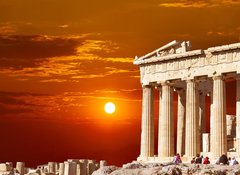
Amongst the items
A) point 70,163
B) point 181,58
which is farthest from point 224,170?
point 70,163

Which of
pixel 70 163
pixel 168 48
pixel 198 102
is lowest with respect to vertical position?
pixel 70 163

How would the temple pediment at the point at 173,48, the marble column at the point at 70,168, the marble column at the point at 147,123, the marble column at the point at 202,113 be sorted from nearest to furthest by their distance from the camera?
the temple pediment at the point at 173,48, the marble column at the point at 147,123, the marble column at the point at 202,113, the marble column at the point at 70,168

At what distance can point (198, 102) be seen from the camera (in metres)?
59.3

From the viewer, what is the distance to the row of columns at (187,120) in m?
55.3

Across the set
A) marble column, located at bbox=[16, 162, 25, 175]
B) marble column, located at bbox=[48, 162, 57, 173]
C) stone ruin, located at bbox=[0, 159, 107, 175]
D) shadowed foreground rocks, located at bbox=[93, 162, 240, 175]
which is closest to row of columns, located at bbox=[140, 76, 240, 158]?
stone ruin, located at bbox=[0, 159, 107, 175]

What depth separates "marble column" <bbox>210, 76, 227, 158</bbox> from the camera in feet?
180

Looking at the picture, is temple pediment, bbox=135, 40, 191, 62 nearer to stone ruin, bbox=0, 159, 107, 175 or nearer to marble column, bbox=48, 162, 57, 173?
stone ruin, bbox=0, 159, 107, 175

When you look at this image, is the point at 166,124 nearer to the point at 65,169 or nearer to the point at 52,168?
the point at 65,169

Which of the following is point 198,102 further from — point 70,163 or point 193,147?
point 70,163

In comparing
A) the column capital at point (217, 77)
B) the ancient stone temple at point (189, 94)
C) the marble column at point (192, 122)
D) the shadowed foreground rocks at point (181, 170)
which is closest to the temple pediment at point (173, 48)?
the ancient stone temple at point (189, 94)

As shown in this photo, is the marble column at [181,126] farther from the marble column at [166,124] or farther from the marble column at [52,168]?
the marble column at [52,168]

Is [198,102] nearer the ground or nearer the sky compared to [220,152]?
nearer the sky

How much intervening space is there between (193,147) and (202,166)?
908 inches

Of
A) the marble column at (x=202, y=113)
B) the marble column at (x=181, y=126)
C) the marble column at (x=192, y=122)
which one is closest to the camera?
the marble column at (x=192, y=122)
